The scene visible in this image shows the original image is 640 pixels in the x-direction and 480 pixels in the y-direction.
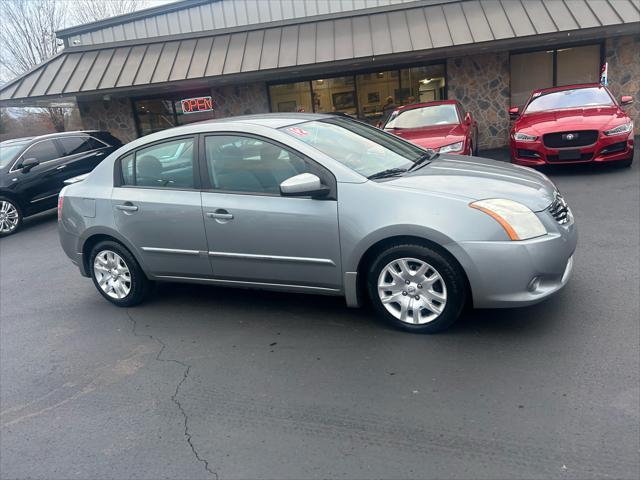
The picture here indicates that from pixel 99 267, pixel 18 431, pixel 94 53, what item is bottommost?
pixel 18 431

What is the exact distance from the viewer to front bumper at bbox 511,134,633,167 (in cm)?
817

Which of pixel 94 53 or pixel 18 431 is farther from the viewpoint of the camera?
pixel 94 53

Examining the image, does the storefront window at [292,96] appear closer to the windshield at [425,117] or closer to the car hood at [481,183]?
the windshield at [425,117]

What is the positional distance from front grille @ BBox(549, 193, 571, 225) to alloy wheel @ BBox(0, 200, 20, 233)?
374 inches

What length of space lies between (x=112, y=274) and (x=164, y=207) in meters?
1.04

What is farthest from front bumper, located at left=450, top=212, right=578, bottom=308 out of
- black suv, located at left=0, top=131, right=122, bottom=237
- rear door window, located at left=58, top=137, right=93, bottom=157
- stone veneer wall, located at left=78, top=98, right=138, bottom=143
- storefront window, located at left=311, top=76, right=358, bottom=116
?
stone veneer wall, located at left=78, top=98, right=138, bottom=143

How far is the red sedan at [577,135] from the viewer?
8.16 metres

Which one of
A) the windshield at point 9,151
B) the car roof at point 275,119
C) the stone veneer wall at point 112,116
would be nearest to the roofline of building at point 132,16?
the stone veneer wall at point 112,116

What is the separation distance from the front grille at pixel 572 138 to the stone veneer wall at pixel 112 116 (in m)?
11.4

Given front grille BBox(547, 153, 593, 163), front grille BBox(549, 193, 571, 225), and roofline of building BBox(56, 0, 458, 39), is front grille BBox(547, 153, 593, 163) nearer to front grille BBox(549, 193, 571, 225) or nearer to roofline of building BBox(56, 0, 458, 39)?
front grille BBox(549, 193, 571, 225)

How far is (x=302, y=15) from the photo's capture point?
43.3ft

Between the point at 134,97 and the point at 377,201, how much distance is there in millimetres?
13207

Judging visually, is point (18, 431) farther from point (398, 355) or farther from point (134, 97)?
point (134, 97)

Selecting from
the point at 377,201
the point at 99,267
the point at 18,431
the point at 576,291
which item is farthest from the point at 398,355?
the point at 99,267
